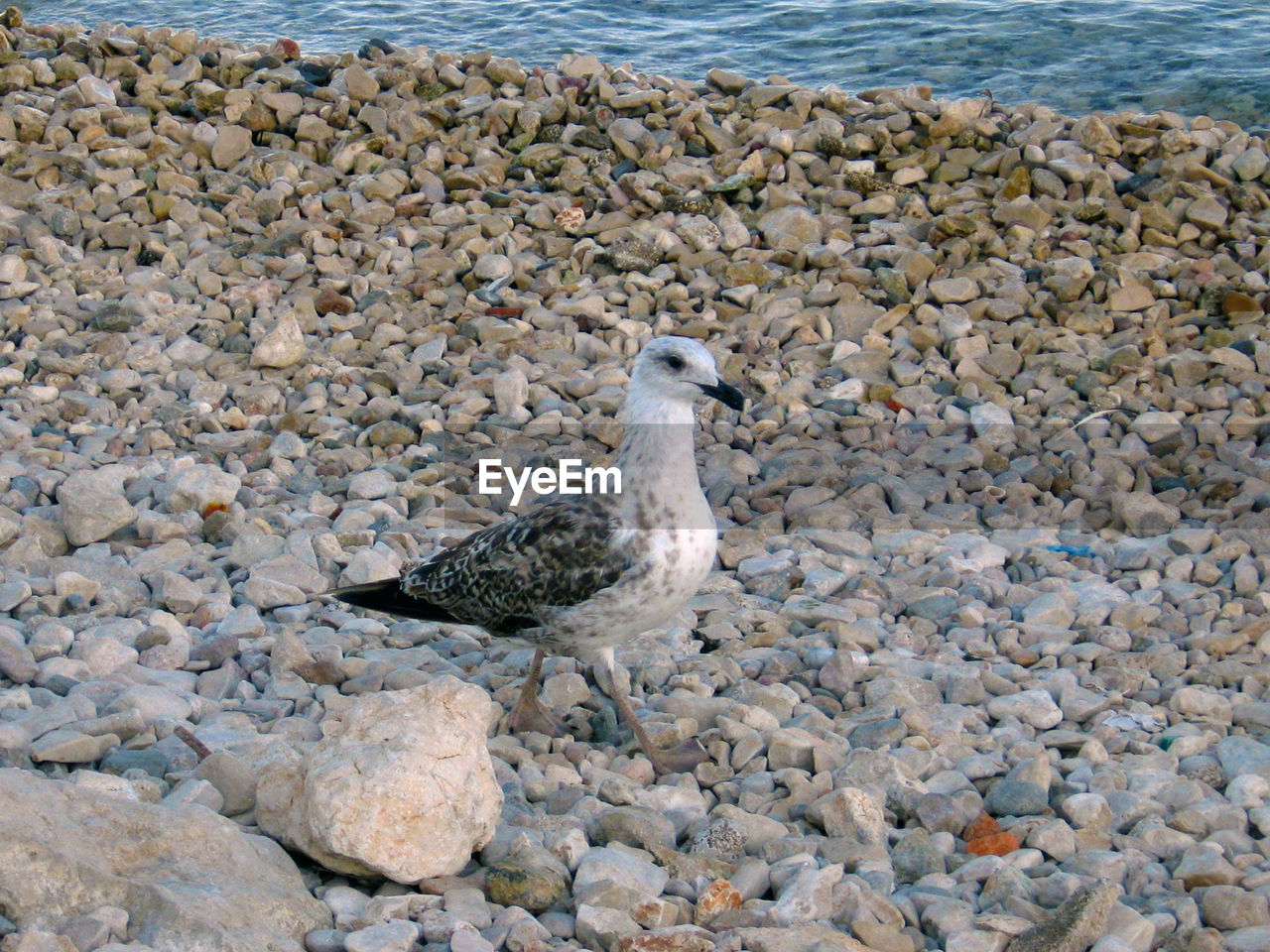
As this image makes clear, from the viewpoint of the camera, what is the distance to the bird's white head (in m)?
4.73

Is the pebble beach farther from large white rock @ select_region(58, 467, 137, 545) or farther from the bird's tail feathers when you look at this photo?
the bird's tail feathers

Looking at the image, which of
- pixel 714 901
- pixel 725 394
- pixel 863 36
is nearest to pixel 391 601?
pixel 725 394

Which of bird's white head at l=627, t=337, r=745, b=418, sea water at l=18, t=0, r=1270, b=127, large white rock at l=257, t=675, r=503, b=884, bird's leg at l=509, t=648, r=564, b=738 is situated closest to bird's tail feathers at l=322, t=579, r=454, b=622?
bird's leg at l=509, t=648, r=564, b=738

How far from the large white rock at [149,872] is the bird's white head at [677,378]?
2.02m

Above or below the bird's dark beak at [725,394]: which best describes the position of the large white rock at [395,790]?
below

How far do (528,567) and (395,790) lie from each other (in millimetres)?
1480

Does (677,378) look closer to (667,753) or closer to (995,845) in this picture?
(667,753)

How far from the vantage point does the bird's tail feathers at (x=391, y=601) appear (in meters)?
5.04

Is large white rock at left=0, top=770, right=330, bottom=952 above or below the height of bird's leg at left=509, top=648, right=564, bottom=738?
above

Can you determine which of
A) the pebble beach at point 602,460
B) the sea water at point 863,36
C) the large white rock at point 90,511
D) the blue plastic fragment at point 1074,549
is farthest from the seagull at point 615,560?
the sea water at point 863,36

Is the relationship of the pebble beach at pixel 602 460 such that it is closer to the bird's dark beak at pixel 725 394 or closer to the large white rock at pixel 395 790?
the large white rock at pixel 395 790

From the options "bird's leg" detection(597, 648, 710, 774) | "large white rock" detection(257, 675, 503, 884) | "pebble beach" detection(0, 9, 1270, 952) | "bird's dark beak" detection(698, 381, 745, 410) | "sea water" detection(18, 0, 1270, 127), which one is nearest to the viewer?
"large white rock" detection(257, 675, 503, 884)

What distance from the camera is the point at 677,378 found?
4.76m

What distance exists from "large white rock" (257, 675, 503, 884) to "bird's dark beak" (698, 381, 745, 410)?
4.85 feet
